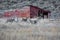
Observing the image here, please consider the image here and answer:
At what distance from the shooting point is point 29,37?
2.75 meters

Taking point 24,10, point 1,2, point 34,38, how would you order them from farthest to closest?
1. point 1,2
2. point 24,10
3. point 34,38

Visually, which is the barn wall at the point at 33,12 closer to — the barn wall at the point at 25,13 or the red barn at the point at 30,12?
the red barn at the point at 30,12

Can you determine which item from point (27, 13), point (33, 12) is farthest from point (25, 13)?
point (33, 12)

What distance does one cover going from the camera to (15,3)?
8.65 m

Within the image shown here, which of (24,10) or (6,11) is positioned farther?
(6,11)

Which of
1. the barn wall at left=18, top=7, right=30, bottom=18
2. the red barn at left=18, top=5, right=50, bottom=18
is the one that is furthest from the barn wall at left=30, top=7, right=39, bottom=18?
the barn wall at left=18, top=7, right=30, bottom=18

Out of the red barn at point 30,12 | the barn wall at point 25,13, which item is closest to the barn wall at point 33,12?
the red barn at point 30,12

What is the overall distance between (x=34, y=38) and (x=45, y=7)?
18.9 feet

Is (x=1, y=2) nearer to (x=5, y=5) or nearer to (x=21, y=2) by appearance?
(x=5, y=5)

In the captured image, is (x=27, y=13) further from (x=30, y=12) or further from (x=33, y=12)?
(x=33, y=12)

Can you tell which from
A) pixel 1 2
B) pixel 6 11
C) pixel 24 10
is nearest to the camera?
pixel 24 10

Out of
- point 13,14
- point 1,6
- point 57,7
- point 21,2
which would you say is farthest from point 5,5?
point 57,7

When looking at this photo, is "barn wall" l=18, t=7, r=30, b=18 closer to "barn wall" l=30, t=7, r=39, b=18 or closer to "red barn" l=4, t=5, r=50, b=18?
"red barn" l=4, t=5, r=50, b=18

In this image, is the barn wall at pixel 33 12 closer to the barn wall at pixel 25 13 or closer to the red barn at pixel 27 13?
the red barn at pixel 27 13
